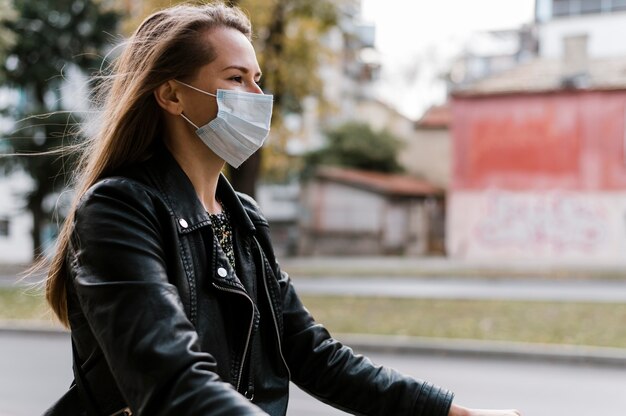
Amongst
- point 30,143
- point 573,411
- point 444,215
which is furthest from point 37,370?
point 444,215

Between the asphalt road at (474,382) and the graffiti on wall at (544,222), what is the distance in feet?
68.1

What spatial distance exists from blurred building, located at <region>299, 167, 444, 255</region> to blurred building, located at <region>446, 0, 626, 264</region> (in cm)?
479

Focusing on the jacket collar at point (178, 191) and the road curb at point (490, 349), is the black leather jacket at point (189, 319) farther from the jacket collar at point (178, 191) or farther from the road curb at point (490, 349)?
the road curb at point (490, 349)

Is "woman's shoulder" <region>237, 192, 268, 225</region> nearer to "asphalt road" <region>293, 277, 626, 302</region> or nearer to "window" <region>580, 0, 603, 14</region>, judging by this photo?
"asphalt road" <region>293, 277, 626, 302</region>

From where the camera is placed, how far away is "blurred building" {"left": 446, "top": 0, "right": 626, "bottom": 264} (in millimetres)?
29391

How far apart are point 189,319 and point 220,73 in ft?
1.89

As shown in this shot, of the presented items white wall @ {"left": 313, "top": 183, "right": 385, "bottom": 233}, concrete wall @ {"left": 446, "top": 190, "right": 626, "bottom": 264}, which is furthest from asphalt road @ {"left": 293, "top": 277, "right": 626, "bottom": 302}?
white wall @ {"left": 313, "top": 183, "right": 385, "bottom": 233}

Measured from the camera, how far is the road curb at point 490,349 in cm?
1011

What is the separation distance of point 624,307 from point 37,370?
10.2m

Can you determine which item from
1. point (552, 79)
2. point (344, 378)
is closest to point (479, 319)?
point (344, 378)

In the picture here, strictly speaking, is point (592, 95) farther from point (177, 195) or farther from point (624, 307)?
point (177, 195)

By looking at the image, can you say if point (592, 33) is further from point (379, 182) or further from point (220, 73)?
point (220, 73)

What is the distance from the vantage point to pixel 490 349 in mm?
10500

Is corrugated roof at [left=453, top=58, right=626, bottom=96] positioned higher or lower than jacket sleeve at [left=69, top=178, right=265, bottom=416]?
higher
